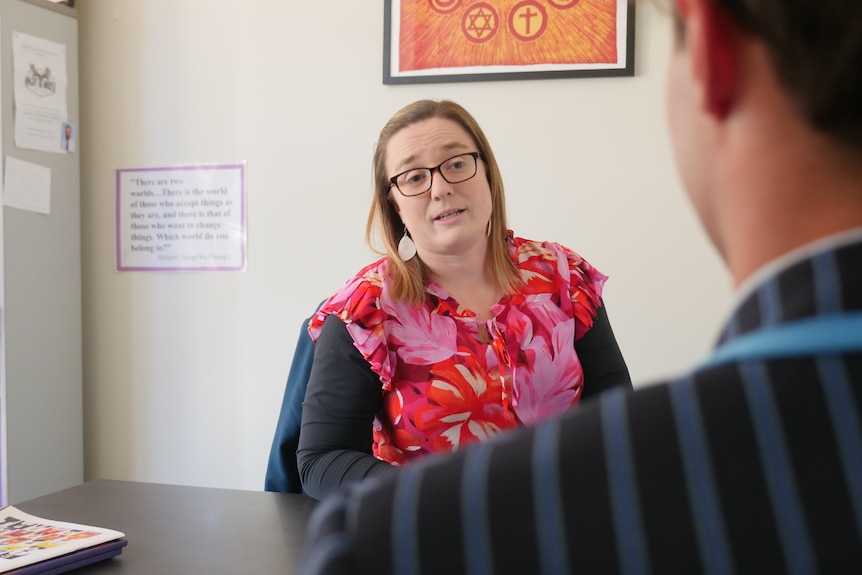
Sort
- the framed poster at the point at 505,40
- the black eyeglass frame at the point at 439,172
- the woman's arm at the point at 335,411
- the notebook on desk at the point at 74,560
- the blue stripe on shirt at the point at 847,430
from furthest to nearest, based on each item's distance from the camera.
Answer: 1. the framed poster at the point at 505,40
2. the black eyeglass frame at the point at 439,172
3. the woman's arm at the point at 335,411
4. the notebook on desk at the point at 74,560
5. the blue stripe on shirt at the point at 847,430

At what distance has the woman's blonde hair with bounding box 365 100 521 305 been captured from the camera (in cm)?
172

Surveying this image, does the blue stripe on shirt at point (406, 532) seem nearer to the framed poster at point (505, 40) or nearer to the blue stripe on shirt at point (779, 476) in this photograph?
the blue stripe on shirt at point (779, 476)

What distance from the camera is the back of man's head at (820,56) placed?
322mm

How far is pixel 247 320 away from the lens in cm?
270

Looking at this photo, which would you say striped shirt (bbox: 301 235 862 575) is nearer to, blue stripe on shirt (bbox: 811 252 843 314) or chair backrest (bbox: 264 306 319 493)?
blue stripe on shirt (bbox: 811 252 843 314)

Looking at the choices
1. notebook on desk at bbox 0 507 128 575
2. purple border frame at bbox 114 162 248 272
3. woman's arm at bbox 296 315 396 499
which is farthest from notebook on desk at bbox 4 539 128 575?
purple border frame at bbox 114 162 248 272

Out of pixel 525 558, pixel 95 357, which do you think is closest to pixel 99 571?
pixel 525 558

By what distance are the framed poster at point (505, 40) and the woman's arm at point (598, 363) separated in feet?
3.09

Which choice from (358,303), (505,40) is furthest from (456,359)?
(505,40)

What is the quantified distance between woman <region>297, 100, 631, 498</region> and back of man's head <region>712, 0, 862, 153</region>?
115 centimetres

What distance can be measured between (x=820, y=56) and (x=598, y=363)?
142 centimetres

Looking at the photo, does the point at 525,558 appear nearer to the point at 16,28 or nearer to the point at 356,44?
the point at 356,44

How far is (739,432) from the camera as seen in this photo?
0.32 metres

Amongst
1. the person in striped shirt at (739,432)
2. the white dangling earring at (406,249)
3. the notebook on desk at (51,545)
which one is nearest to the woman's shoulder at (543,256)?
the white dangling earring at (406,249)
